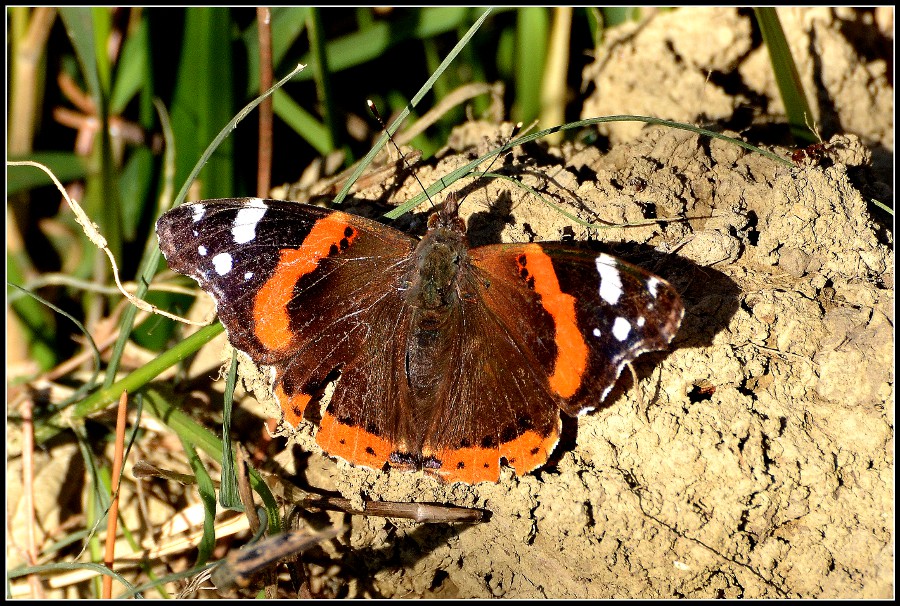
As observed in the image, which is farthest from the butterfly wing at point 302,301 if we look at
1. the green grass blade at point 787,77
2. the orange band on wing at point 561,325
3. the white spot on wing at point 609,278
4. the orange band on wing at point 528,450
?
the green grass blade at point 787,77

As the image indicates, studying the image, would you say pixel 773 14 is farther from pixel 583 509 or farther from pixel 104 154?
pixel 104 154

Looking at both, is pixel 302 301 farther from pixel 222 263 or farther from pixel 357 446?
pixel 357 446

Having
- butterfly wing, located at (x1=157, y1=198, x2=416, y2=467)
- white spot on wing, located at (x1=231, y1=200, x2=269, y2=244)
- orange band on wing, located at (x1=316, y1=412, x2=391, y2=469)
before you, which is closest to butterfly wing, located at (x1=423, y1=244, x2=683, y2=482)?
orange band on wing, located at (x1=316, y1=412, x2=391, y2=469)

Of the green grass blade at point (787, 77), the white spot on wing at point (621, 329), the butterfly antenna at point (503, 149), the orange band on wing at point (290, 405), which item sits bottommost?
the orange band on wing at point (290, 405)

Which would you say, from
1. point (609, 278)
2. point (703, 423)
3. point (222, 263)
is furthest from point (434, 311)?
point (703, 423)

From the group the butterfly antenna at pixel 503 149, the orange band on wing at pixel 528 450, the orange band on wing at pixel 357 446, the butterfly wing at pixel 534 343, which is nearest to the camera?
the butterfly wing at pixel 534 343

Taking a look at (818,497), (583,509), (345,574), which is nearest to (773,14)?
(818,497)

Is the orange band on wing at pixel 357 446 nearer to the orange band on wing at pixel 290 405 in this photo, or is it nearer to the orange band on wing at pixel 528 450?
the orange band on wing at pixel 290 405
